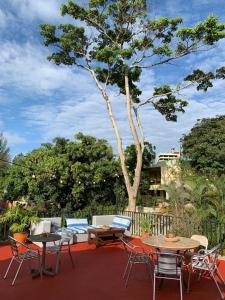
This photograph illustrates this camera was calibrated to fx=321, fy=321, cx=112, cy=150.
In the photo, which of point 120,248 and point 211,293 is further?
point 120,248

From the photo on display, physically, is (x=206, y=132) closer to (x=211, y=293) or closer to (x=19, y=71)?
(x=19, y=71)

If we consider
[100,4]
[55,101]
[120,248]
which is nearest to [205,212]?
[120,248]

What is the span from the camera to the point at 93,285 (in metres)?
5.93

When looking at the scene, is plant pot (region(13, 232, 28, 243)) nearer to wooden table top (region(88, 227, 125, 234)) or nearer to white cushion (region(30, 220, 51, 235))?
white cushion (region(30, 220, 51, 235))

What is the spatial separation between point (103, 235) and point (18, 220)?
281 cm

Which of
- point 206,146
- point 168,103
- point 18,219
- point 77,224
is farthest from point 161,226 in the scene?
point 206,146

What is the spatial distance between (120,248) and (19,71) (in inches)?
346

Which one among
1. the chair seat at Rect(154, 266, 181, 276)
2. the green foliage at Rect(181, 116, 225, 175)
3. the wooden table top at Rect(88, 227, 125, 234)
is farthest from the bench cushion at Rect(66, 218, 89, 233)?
the green foliage at Rect(181, 116, 225, 175)

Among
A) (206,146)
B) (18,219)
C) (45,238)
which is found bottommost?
(45,238)

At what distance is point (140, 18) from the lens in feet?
53.8

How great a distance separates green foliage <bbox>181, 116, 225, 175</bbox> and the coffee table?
13292 mm

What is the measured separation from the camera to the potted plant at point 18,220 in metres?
9.80

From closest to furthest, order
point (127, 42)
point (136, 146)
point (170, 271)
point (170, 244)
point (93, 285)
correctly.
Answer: point (170, 271)
point (170, 244)
point (93, 285)
point (136, 146)
point (127, 42)

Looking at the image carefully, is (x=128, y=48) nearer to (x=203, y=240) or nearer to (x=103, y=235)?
(x=103, y=235)
